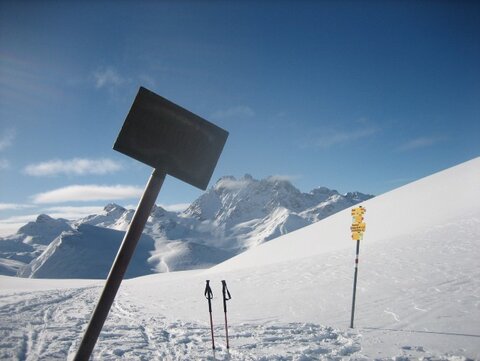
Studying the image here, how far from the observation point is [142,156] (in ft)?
10.4

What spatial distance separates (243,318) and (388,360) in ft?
17.8

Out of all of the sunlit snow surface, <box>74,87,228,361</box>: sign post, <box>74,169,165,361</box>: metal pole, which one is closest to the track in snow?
the sunlit snow surface

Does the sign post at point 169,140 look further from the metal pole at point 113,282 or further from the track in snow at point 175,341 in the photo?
the track in snow at point 175,341

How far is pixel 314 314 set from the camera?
10.9 metres

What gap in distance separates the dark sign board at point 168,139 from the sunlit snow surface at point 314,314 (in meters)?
5.76

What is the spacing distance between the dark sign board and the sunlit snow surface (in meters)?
5.76

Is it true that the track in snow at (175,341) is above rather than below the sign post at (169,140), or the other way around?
below

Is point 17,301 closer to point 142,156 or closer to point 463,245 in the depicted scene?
point 142,156

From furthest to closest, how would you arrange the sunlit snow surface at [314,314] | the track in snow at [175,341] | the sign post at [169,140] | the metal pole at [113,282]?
the sunlit snow surface at [314,314]
the track in snow at [175,341]
the sign post at [169,140]
the metal pole at [113,282]

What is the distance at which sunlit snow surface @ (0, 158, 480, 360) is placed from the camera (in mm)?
7594

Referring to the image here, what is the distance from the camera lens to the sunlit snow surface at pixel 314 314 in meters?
7.59

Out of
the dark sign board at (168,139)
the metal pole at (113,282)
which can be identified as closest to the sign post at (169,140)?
the dark sign board at (168,139)

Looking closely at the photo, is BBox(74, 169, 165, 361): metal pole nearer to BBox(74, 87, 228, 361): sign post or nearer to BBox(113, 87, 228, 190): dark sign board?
BBox(74, 87, 228, 361): sign post

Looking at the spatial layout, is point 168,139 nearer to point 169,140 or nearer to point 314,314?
point 169,140
